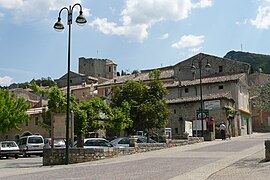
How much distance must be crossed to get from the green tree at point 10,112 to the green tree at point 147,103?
13.4 metres

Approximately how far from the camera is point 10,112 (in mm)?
44094

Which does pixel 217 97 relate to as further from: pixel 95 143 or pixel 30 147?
pixel 95 143

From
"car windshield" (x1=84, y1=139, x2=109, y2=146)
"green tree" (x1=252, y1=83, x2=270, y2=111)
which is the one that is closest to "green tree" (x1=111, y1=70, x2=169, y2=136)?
"car windshield" (x1=84, y1=139, x2=109, y2=146)

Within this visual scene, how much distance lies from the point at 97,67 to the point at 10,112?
66696mm

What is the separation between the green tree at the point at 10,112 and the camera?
42.8m

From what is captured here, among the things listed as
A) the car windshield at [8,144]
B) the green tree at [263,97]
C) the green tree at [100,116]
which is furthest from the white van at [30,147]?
the green tree at [263,97]

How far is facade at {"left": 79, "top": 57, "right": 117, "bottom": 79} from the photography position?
109 metres

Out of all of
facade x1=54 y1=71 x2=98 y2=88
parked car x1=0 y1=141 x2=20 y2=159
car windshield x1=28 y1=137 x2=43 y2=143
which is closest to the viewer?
parked car x1=0 y1=141 x2=20 y2=159

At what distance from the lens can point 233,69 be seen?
196 feet

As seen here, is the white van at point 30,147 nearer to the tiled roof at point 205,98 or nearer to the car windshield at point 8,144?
the car windshield at point 8,144

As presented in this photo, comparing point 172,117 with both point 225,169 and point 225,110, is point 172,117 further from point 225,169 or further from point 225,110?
point 225,169

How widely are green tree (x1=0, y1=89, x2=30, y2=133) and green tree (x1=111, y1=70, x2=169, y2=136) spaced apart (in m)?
13.4

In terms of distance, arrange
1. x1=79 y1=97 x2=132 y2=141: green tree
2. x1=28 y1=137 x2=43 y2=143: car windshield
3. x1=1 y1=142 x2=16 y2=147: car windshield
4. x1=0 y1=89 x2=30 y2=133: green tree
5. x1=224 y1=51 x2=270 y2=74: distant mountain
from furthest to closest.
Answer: x1=224 y1=51 x2=270 y2=74: distant mountain
x1=0 y1=89 x2=30 y2=133: green tree
x1=28 y1=137 x2=43 y2=143: car windshield
x1=1 y1=142 x2=16 y2=147: car windshield
x1=79 y1=97 x2=132 y2=141: green tree

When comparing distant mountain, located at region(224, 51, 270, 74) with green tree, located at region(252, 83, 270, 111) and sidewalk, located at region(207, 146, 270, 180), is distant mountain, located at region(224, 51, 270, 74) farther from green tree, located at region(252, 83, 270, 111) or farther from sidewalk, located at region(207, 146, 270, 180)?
sidewalk, located at region(207, 146, 270, 180)
